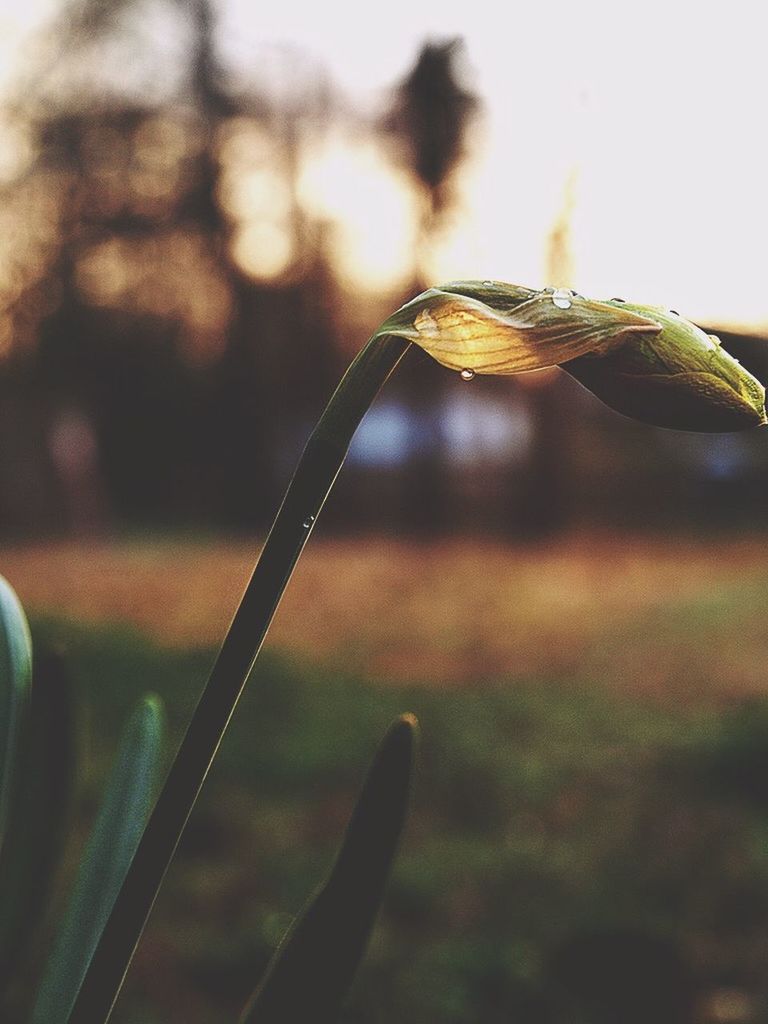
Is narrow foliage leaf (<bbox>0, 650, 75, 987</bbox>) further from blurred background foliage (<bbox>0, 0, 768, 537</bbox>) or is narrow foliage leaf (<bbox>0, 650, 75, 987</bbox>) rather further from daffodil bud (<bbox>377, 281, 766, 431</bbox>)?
blurred background foliage (<bbox>0, 0, 768, 537</bbox>)

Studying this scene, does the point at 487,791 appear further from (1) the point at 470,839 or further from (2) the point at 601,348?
(2) the point at 601,348

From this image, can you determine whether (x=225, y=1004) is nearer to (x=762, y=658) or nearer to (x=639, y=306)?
(x=639, y=306)

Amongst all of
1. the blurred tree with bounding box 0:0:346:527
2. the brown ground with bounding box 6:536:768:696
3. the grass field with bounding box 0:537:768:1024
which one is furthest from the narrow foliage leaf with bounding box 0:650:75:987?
the blurred tree with bounding box 0:0:346:527

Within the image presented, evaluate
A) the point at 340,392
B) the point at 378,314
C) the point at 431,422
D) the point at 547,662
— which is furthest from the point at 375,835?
the point at 431,422

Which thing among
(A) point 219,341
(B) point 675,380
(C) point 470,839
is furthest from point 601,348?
(A) point 219,341

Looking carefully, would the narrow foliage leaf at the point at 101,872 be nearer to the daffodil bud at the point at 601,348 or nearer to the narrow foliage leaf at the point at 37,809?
the narrow foliage leaf at the point at 37,809

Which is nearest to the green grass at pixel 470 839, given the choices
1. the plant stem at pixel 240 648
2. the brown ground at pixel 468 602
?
the brown ground at pixel 468 602

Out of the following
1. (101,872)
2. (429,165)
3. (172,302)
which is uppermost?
(101,872)
